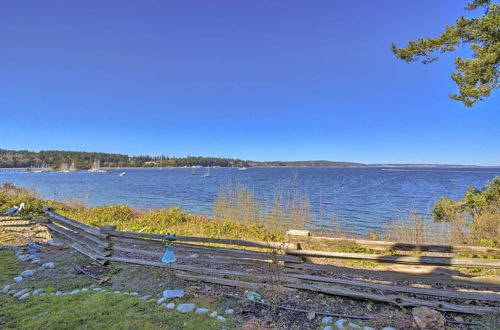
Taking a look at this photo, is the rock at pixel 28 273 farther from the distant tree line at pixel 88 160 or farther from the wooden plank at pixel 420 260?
the distant tree line at pixel 88 160

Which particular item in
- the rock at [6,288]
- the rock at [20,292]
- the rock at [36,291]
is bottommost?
the rock at [6,288]

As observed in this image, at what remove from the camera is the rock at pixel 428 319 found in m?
2.56

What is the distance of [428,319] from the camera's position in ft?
8.56

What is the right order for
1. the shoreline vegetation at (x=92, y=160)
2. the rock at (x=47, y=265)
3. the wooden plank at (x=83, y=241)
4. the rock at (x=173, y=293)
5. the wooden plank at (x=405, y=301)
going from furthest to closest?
the shoreline vegetation at (x=92, y=160) → the wooden plank at (x=83, y=241) → the rock at (x=47, y=265) → the rock at (x=173, y=293) → the wooden plank at (x=405, y=301)

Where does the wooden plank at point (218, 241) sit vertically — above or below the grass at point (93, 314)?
above

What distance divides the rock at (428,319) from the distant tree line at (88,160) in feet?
335

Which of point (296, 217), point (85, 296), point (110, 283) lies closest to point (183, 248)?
point (110, 283)

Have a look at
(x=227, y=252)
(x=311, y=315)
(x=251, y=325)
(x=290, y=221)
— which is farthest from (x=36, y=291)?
(x=290, y=221)

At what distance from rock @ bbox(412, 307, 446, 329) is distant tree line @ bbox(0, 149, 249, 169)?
102 metres

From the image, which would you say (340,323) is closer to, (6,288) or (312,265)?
(312,265)

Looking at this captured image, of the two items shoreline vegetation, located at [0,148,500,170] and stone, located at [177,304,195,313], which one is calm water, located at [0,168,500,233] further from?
shoreline vegetation, located at [0,148,500,170]

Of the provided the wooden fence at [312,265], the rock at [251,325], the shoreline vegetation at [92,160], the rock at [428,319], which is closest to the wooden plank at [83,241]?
the wooden fence at [312,265]

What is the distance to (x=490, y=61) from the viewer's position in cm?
546

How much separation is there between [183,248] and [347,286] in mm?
2796
